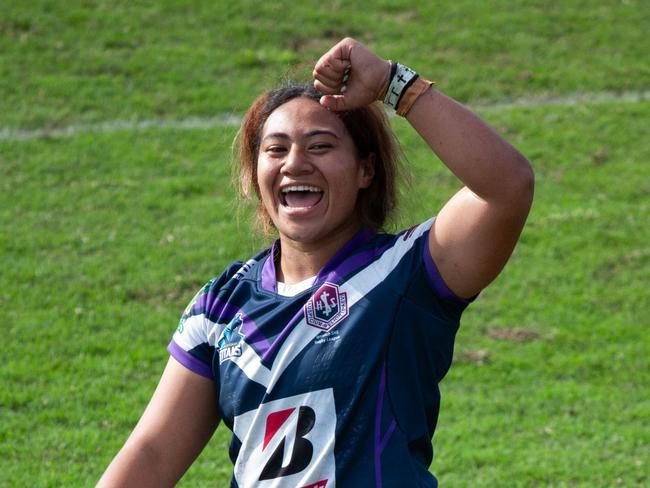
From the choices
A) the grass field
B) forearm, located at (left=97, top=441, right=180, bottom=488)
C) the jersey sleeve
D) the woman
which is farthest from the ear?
forearm, located at (left=97, top=441, right=180, bottom=488)

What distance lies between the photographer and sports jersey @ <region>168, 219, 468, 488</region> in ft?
9.02

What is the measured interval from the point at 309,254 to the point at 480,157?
1.93ft

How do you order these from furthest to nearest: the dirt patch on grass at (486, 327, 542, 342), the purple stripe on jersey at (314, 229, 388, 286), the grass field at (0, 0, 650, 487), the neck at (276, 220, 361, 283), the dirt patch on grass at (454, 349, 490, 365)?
the dirt patch on grass at (486, 327, 542, 342) < the dirt patch on grass at (454, 349, 490, 365) < the grass field at (0, 0, 650, 487) < the neck at (276, 220, 361, 283) < the purple stripe on jersey at (314, 229, 388, 286)

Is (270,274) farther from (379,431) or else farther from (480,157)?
(480,157)

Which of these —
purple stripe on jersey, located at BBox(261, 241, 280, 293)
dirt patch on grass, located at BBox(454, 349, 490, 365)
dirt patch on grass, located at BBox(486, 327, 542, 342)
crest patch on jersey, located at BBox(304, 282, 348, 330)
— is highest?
crest patch on jersey, located at BBox(304, 282, 348, 330)

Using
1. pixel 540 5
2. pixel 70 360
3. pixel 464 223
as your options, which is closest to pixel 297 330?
pixel 464 223

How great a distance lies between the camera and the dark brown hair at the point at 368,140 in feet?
10.1

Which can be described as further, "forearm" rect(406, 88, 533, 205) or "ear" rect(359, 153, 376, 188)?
"ear" rect(359, 153, 376, 188)

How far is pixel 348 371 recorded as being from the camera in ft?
9.07

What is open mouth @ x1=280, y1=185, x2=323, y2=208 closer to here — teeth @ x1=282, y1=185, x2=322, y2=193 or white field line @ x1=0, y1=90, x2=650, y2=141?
teeth @ x1=282, y1=185, x2=322, y2=193

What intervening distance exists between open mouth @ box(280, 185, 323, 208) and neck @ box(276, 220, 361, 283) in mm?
98

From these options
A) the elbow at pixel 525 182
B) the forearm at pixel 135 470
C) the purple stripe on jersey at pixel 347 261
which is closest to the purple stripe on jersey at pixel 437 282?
the purple stripe on jersey at pixel 347 261

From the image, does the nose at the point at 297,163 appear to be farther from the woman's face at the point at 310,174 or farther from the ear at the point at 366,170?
the ear at the point at 366,170

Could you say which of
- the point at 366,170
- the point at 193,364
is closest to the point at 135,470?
the point at 193,364
